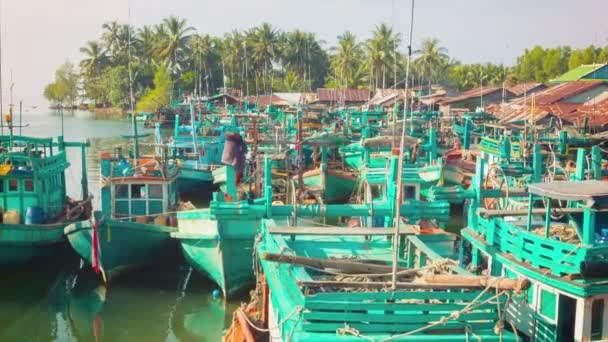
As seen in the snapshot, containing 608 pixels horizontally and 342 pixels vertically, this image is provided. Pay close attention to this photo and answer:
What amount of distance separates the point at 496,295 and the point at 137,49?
8202 cm

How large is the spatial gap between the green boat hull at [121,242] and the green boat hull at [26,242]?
928 millimetres

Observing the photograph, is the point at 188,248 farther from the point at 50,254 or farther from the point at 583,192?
the point at 583,192

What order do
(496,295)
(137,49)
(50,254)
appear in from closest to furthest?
(496,295)
(50,254)
(137,49)

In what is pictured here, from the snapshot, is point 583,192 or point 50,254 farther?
point 50,254

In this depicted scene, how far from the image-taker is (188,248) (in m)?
16.1

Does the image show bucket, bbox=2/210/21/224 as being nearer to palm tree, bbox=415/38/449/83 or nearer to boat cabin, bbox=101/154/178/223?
boat cabin, bbox=101/154/178/223

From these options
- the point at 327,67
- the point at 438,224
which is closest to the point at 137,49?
the point at 327,67

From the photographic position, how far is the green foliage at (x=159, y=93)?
253 feet

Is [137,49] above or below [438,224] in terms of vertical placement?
above

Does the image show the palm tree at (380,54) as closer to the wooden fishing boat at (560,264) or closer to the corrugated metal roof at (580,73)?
the corrugated metal roof at (580,73)

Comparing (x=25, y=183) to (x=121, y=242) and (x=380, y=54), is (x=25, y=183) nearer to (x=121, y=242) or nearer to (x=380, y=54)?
(x=121, y=242)

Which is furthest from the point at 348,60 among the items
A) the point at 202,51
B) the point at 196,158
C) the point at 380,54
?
the point at 196,158

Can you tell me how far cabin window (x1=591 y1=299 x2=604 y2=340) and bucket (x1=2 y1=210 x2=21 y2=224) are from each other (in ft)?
47.8

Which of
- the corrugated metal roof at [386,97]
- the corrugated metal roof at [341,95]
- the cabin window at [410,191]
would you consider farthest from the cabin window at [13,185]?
the corrugated metal roof at [341,95]
